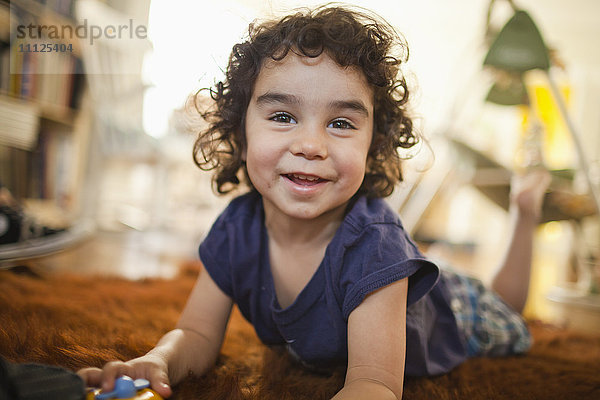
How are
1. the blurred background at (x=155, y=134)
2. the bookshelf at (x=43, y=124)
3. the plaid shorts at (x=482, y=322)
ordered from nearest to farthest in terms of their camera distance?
the plaid shorts at (x=482, y=322)
the blurred background at (x=155, y=134)
the bookshelf at (x=43, y=124)

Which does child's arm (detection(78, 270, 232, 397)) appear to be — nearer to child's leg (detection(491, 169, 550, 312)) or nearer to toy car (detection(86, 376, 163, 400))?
toy car (detection(86, 376, 163, 400))

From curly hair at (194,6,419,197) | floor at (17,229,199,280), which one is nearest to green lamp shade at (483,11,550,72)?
curly hair at (194,6,419,197)

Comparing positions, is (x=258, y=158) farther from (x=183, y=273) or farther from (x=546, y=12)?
(x=546, y=12)

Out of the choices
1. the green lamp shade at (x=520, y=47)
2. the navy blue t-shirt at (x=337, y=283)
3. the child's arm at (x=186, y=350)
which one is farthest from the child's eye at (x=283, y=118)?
the green lamp shade at (x=520, y=47)

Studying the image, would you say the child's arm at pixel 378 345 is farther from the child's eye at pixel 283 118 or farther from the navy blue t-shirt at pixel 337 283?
the child's eye at pixel 283 118

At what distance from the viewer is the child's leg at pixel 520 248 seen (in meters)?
1.14

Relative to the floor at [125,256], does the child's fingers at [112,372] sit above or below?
above

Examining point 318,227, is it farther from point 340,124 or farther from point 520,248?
point 520,248

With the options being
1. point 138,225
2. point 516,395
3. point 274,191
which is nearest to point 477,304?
point 516,395

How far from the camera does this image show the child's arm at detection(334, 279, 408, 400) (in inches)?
21.3

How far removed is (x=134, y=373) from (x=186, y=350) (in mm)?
A: 128

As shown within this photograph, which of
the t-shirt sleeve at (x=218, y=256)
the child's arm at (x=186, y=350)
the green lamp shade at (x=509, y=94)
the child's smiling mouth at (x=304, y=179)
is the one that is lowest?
the child's arm at (x=186, y=350)

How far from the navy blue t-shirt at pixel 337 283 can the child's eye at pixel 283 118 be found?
164mm

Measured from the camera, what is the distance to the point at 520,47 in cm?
140
